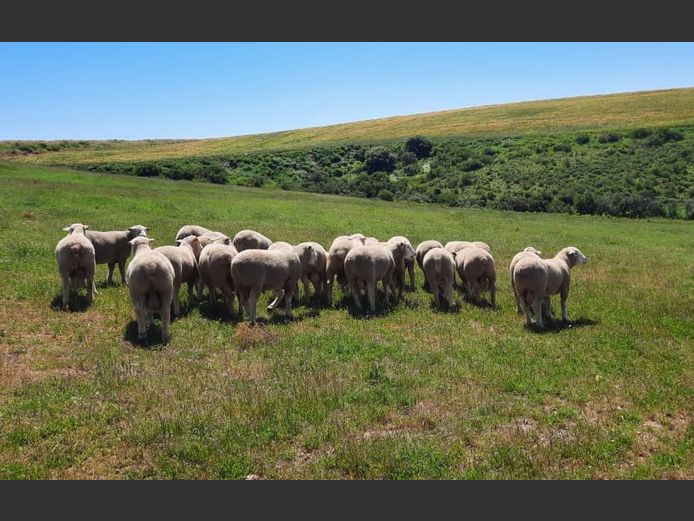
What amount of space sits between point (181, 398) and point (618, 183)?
63.6 meters

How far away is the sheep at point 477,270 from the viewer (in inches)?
655

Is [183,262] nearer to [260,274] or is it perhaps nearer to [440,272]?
[260,274]

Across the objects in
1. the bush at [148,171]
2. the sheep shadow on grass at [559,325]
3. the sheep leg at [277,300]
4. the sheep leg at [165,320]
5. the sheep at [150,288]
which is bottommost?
the sheep shadow on grass at [559,325]

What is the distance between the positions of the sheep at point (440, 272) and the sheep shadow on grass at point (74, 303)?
9.74 meters

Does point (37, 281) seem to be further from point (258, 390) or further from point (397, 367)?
point (397, 367)

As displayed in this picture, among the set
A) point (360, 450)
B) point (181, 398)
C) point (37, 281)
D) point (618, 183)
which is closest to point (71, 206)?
point (37, 281)

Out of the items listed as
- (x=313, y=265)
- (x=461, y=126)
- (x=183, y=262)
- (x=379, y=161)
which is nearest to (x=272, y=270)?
(x=313, y=265)

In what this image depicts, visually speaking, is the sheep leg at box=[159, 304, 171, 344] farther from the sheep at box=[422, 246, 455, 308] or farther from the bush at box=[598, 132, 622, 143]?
the bush at box=[598, 132, 622, 143]

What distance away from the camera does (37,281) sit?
16469 millimetres

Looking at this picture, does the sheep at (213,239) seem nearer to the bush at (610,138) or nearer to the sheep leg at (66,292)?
the sheep leg at (66,292)

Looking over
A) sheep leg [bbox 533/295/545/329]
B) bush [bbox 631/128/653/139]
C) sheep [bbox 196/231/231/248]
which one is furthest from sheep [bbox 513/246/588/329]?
bush [bbox 631/128/653/139]

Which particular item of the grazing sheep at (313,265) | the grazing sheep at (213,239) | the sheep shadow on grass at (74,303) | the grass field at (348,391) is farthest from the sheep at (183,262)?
the grazing sheep at (313,265)

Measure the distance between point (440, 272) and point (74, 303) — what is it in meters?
10.3

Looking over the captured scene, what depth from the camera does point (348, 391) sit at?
31.7 ft
